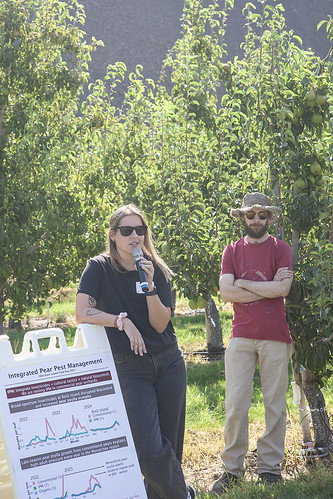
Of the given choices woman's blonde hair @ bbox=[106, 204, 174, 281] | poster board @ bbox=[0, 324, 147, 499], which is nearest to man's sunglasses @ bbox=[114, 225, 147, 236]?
woman's blonde hair @ bbox=[106, 204, 174, 281]

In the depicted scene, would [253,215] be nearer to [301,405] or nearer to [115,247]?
[115,247]

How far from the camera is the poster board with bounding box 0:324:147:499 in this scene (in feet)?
11.6

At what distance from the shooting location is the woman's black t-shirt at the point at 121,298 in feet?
13.7

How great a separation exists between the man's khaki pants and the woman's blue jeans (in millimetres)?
1126

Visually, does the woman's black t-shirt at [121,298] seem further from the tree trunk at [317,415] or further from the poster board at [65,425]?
the tree trunk at [317,415]

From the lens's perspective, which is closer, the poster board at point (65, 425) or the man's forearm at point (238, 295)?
the poster board at point (65, 425)

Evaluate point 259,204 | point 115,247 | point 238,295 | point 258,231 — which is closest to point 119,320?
point 115,247

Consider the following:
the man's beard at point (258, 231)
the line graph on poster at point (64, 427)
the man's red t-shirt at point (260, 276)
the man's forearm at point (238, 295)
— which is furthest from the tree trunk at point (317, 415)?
the line graph on poster at point (64, 427)

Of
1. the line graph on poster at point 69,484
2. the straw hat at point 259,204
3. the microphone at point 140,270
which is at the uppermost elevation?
the straw hat at point 259,204

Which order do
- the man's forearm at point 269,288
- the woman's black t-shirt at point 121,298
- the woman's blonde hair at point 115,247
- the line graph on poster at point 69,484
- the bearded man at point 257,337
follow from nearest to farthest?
the line graph on poster at point 69,484 < the woman's black t-shirt at point 121,298 < the woman's blonde hair at point 115,247 < the man's forearm at point 269,288 < the bearded man at point 257,337

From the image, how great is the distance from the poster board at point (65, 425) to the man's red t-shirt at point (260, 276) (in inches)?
65.2

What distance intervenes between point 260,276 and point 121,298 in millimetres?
1488

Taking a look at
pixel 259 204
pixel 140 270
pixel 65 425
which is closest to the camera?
pixel 65 425

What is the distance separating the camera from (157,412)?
162 inches
